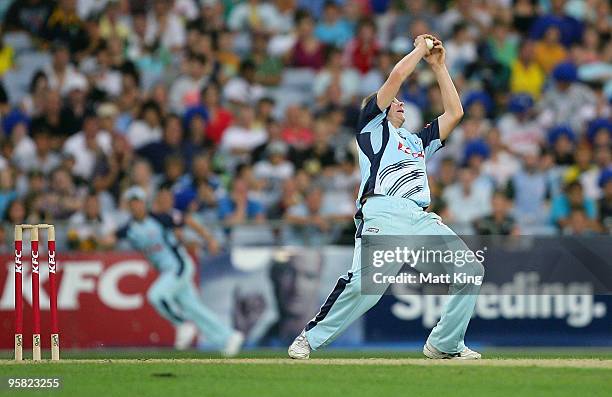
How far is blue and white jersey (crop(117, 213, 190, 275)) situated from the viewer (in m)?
15.9

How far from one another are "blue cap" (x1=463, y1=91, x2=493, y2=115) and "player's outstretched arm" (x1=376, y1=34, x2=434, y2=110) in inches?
300

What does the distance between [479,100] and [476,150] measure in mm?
1197

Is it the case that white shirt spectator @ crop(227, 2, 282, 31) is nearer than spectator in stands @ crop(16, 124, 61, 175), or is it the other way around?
spectator in stands @ crop(16, 124, 61, 175)

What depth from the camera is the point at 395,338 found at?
1585 cm

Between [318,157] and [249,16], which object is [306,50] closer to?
[249,16]

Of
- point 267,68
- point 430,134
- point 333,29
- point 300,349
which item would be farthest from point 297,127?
point 300,349

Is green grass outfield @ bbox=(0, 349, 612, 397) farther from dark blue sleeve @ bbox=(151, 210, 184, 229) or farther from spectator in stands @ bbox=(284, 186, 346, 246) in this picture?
spectator in stands @ bbox=(284, 186, 346, 246)

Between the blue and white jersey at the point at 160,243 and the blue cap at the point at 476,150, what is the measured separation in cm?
437

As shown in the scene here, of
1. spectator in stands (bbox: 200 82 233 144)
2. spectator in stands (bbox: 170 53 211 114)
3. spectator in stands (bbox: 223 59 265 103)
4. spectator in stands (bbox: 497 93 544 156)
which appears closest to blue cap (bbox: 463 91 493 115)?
spectator in stands (bbox: 497 93 544 156)

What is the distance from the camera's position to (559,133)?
18.6 meters

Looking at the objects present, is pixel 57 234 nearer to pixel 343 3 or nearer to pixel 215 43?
pixel 215 43

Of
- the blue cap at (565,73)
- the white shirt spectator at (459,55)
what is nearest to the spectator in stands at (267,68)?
the white shirt spectator at (459,55)

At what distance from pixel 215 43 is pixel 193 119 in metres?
2.13

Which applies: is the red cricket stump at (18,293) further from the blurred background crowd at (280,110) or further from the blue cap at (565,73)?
the blue cap at (565,73)
